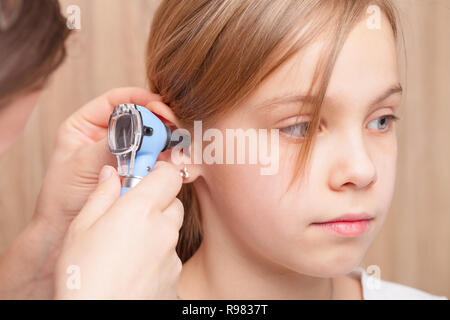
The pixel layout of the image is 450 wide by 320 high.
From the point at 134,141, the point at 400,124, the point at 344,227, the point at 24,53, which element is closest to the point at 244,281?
the point at 344,227

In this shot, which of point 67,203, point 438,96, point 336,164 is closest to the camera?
point 336,164

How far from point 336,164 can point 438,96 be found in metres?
0.91

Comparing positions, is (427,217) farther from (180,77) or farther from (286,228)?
(180,77)

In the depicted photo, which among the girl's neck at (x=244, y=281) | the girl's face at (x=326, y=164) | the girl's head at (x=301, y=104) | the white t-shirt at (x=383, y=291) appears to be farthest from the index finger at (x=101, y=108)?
the white t-shirt at (x=383, y=291)

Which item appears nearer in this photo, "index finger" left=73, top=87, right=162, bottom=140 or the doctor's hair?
the doctor's hair

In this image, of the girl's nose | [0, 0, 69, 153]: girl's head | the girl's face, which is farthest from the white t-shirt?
[0, 0, 69, 153]: girl's head

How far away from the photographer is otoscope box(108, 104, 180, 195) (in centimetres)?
82

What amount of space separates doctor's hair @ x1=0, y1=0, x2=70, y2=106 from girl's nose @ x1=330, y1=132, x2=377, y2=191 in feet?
1.55

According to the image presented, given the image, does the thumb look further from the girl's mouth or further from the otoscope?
the girl's mouth

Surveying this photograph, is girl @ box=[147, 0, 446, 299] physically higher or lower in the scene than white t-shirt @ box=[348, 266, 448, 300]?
higher

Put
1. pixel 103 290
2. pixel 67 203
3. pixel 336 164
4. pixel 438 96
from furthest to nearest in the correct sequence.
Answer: pixel 438 96 → pixel 67 203 → pixel 336 164 → pixel 103 290

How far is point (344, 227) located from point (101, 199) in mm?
413

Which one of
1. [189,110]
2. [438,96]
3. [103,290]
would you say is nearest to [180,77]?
[189,110]

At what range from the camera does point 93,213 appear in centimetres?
72
